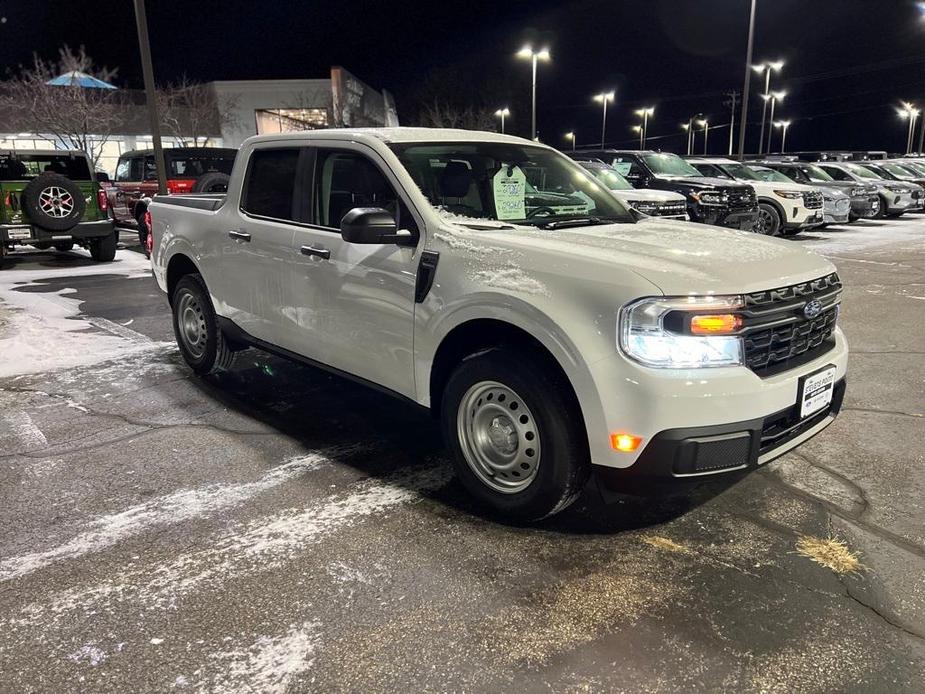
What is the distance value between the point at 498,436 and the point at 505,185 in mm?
1563

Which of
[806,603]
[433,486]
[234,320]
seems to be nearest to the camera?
[806,603]

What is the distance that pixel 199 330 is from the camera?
5672mm

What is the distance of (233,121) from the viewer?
44.4 metres

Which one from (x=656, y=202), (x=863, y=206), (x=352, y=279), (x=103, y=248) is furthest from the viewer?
(x=863, y=206)

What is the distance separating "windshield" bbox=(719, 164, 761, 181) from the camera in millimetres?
17016

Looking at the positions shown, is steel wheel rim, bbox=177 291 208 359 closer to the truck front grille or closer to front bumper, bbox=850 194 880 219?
the truck front grille

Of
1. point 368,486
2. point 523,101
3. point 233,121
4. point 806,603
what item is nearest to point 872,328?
point 806,603

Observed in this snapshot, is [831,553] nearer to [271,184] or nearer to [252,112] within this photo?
[271,184]

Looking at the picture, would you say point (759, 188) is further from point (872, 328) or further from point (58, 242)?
point (58, 242)

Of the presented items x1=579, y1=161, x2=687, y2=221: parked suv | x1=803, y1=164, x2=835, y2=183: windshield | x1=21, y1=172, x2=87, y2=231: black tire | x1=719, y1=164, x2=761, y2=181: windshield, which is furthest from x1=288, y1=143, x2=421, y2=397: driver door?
x1=803, y1=164, x2=835, y2=183: windshield

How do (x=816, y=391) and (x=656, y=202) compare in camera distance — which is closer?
(x=816, y=391)

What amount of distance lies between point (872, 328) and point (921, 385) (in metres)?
2.01

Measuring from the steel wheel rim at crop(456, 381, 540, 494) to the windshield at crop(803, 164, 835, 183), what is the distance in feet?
60.6

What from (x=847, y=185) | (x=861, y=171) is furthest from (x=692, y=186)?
(x=861, y=171)
